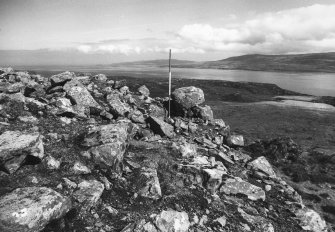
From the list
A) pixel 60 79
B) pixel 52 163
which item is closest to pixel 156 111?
pixel 60 79

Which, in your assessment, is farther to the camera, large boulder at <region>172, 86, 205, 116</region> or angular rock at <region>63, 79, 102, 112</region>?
large boulder at <region>172, 86, 205, 116</region>

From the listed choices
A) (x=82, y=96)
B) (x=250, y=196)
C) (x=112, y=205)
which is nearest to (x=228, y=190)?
(x=250, y=196)

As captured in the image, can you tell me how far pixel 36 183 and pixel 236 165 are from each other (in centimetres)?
1130

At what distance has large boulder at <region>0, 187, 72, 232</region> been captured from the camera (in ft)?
24.8

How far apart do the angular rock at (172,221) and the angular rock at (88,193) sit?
7.48 feet

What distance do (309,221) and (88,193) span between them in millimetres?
9843

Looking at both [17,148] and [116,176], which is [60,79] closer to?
[17,148]

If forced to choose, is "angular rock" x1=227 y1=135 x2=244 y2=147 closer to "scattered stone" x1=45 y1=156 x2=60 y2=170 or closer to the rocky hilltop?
the rocky hilltop

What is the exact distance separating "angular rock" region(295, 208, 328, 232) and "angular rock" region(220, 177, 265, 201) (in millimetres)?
1774

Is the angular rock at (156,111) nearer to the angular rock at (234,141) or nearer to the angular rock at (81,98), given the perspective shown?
the angular rock at (81,98)

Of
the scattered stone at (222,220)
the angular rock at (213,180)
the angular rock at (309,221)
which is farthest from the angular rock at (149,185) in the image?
the angular rock at (309,221)

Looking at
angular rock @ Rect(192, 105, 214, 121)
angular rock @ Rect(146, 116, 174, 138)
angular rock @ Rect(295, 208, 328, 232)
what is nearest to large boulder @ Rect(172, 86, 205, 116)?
angular rock @ Rect(192, 105, 214, 121)

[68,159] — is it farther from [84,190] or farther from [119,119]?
[119,119]

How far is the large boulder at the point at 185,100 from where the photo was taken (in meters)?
22.5
